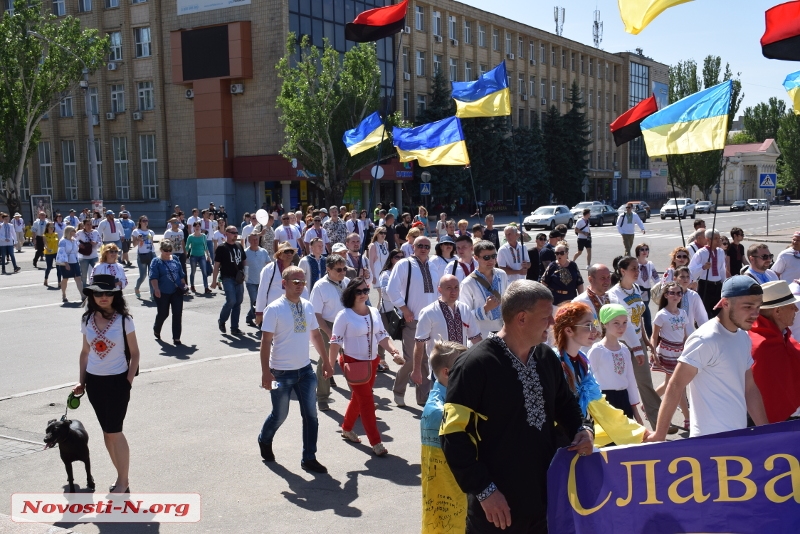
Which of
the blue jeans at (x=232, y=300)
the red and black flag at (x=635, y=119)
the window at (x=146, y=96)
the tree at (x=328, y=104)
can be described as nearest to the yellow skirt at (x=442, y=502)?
the blue jeans at (x=232, y=300)

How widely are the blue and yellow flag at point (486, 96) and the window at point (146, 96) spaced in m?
40.3

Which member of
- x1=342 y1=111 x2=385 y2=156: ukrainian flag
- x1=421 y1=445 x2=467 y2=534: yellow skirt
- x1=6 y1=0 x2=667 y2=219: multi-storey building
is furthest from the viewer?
x1=6 y1=0 x2=667 y2=219: multi-storey building

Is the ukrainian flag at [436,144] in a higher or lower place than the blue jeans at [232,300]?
higher

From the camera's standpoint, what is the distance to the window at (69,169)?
2120 inches

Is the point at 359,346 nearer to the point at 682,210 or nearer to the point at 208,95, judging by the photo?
the point at 208,95

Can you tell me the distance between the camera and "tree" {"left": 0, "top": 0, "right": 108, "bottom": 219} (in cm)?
4016

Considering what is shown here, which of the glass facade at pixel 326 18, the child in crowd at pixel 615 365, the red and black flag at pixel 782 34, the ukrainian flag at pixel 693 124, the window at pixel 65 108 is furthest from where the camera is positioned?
the window at pixel 65 108

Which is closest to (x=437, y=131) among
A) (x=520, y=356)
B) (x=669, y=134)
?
(x=669, y=134)

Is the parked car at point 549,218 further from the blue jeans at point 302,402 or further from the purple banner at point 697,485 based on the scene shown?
the purple banner at point 697,485

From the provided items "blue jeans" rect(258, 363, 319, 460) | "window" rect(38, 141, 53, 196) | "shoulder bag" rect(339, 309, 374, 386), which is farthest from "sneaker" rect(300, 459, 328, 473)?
"window" rect(38, 141, 53, 196)

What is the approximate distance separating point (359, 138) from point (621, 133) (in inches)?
206

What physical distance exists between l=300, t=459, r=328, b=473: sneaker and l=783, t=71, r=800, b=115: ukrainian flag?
8.12 m

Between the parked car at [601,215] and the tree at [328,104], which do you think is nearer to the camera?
the tree at [328,104]

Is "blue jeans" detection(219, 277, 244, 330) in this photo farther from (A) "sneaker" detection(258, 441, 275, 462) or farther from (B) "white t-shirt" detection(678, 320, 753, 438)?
(B) "white t-shirt" detection(678, 320, 753, 438)
